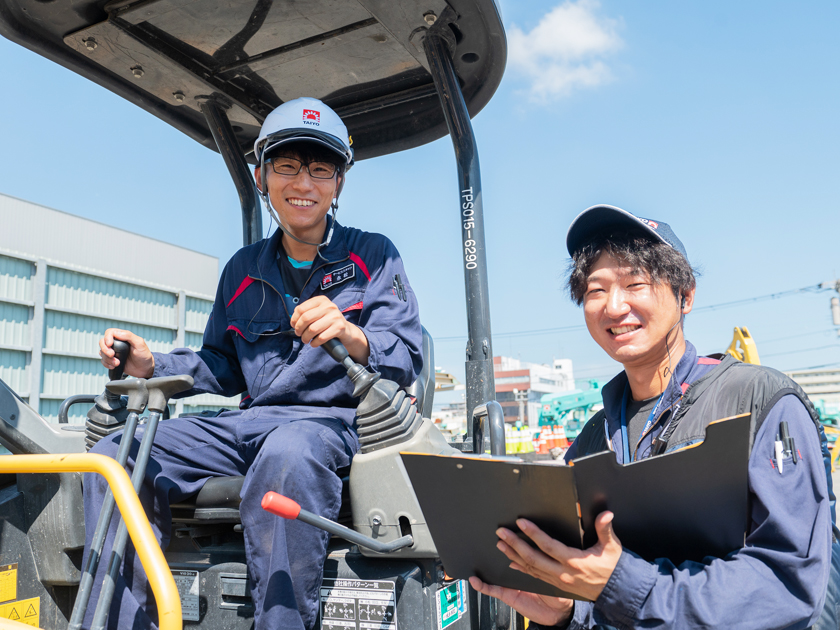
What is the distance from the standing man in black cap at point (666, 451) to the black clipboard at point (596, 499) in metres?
0.03

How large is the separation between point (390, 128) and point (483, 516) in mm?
2120

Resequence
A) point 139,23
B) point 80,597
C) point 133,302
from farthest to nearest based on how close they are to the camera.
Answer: point 133,302
point 139,23
point 80,597

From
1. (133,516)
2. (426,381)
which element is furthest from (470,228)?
(133,516)

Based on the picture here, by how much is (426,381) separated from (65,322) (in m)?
8.93

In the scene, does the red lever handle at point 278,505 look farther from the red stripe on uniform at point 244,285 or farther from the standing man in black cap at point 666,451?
the red stripe on uniform at point 244,285

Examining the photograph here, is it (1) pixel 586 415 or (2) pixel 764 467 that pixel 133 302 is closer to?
(2) pixel 764 467

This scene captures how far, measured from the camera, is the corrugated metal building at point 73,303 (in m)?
9.22

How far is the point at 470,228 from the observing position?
2.31 metres

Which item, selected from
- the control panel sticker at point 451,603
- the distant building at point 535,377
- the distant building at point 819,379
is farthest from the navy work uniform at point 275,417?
the distant building at point 535,377

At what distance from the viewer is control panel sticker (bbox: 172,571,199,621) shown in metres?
1.84

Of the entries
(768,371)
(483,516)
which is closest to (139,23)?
(483,516)

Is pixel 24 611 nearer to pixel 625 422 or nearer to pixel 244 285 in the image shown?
pixel 244 285

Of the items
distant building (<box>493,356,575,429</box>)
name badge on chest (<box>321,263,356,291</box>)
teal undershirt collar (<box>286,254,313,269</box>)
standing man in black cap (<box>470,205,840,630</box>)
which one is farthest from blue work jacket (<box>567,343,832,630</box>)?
distant building (<box>493,356,575,429</box>)

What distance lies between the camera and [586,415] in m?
21.8
